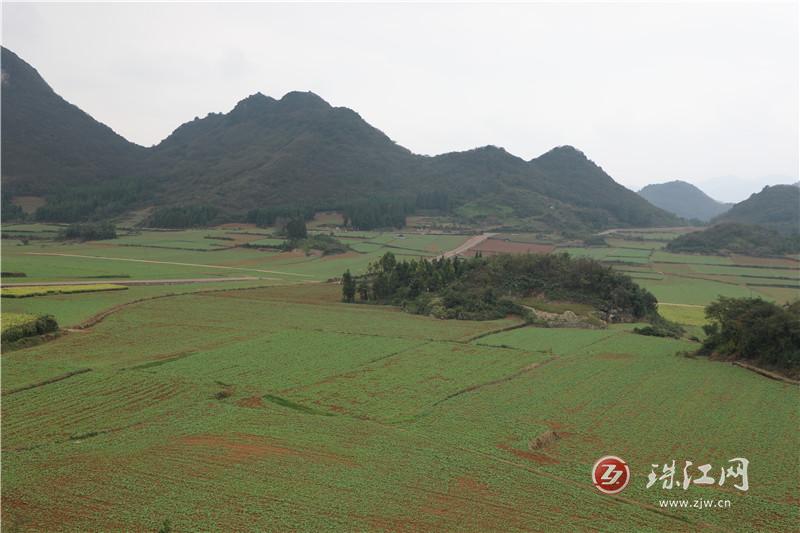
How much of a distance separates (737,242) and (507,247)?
Answer: 137ft

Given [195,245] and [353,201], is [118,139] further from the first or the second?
[195,245]

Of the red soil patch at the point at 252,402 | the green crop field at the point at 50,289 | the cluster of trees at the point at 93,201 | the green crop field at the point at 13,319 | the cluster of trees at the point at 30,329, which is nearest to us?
the red soil patch at the point at 252,402

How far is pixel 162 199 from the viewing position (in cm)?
14512

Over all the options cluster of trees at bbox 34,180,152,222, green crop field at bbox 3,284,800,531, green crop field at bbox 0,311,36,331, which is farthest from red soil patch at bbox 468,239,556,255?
cluster of trees at bbox 34,180,152,222

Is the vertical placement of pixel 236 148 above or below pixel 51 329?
above

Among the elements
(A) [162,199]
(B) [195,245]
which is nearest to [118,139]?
(A) [162,199]

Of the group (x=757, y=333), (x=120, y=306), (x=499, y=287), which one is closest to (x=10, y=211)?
(x=120, y=306)

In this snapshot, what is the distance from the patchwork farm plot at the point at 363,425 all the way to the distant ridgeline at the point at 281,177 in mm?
90724

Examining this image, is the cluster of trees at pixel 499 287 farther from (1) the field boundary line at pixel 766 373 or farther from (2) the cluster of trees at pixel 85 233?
(2) the cluster of trees at pixel 85 233

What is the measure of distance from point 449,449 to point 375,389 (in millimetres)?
7471

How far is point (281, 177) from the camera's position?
151875mm

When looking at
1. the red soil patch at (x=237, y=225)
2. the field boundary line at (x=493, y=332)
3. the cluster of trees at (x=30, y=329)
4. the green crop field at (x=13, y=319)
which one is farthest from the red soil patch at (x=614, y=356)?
the red soil patch at (x=237, y=225)

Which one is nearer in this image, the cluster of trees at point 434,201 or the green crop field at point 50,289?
the green crop field at point 50,289

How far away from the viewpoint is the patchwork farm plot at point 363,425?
54.3 ft
